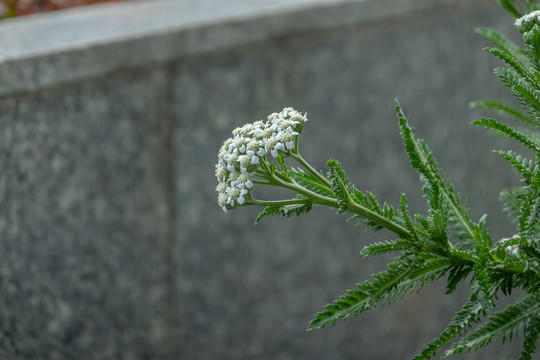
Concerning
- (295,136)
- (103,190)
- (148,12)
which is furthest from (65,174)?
(295,136)

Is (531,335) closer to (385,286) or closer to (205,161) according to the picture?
(385,286)

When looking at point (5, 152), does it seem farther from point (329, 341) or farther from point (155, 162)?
point (329, 341)

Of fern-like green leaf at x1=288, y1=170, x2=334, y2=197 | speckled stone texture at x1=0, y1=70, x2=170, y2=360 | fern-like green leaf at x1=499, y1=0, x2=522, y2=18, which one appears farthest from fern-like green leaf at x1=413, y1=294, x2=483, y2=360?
speckled stone texture at x1=0, y1=70, x2=170, y2=360

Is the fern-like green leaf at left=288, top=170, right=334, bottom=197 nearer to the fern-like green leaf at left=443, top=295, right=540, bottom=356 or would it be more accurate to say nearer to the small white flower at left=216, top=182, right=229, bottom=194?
the small white flower at left=216, top=182, right=229, bottom=194

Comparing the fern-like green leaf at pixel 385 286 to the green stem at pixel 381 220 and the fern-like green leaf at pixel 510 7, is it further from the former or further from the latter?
the fern-like green leaf at pixel 510 7

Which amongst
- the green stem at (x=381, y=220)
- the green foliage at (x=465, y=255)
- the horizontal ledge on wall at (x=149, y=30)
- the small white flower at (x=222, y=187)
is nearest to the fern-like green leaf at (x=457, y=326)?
the green foliage at (x=465, y=255)
